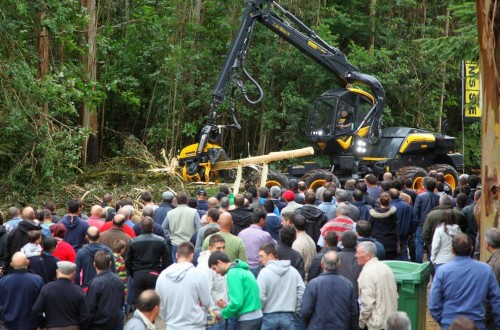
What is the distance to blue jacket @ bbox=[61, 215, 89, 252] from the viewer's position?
1302cm

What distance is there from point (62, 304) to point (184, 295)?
4.41ft

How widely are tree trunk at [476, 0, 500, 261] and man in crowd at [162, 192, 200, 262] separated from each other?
480 cm

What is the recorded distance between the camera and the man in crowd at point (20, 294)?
9930mm

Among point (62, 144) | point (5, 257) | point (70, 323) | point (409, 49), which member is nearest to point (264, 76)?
point (409, 49)

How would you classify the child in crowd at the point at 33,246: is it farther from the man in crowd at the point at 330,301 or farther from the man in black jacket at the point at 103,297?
the man in crowd at the point at 330,301

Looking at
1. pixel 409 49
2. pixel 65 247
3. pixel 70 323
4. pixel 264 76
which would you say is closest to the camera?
pixel 70 323

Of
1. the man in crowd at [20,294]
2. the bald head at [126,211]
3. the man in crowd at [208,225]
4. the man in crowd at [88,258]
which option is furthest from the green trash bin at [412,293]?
the bald head at [126,211]

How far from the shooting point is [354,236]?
10.5 m

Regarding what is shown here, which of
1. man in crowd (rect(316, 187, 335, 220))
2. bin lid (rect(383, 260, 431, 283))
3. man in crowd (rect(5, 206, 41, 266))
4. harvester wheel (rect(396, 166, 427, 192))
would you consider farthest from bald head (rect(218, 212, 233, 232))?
harvester wheel (rect(396, 166, 427, 192))

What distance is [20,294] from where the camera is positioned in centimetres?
993

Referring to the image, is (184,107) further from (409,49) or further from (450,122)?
→ (450,122)

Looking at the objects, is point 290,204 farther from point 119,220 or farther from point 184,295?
point 184,295

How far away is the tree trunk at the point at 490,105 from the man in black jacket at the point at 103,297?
4.66m

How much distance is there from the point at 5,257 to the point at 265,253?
4226mm
